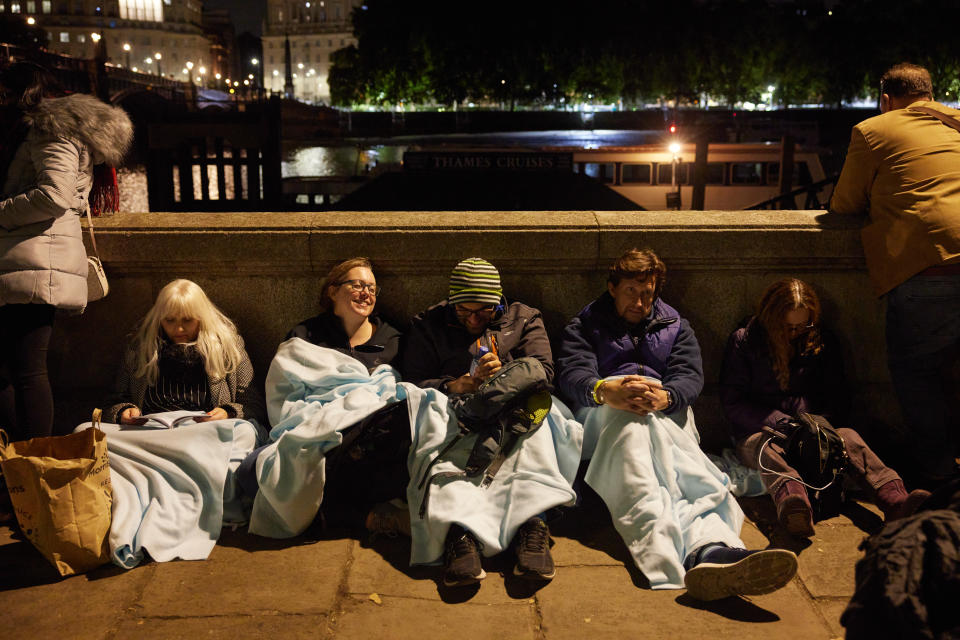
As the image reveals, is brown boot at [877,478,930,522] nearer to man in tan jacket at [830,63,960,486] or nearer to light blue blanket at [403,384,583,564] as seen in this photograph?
man in tan jacket at [830,63,960,486]

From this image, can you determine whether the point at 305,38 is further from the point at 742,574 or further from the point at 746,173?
the point at 742,574

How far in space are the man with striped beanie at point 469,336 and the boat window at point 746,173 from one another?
2730 cm

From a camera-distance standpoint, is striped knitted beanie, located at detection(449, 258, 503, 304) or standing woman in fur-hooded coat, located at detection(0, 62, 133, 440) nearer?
standing woman in fur-hooded coat, located at detection(0, 62, 133, 440)

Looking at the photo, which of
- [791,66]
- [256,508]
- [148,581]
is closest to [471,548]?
[256,508]

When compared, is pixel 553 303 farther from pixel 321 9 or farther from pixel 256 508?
pixel 321 9

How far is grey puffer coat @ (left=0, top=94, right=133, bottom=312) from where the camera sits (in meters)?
4.01

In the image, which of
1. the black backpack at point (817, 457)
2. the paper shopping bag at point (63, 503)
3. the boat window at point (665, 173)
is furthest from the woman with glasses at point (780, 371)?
the boat window at point (665, 173)

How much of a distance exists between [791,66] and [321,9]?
309ft

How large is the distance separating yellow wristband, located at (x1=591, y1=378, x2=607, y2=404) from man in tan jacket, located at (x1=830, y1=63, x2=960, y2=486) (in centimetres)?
161

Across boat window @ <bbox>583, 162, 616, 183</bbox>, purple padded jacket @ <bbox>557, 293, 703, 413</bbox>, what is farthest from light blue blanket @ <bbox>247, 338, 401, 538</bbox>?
boat window @ <bbox>583, 162, 616, 183</bbox>

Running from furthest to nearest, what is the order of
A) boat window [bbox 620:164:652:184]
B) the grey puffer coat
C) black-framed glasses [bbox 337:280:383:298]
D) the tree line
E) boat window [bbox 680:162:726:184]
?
the tree line < boat window [bbox 620:164:652:184] < boat window [bbox 680:162:726:184] < black-framed glasses [bbox 337:280:383:298] < the grey puffer coat

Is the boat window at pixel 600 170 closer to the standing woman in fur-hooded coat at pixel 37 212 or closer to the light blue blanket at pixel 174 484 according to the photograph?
the standing woman in fur-hooded coat at pixel 37 212

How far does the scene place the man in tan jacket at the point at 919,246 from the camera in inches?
167

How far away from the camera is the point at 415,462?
3979 mm
